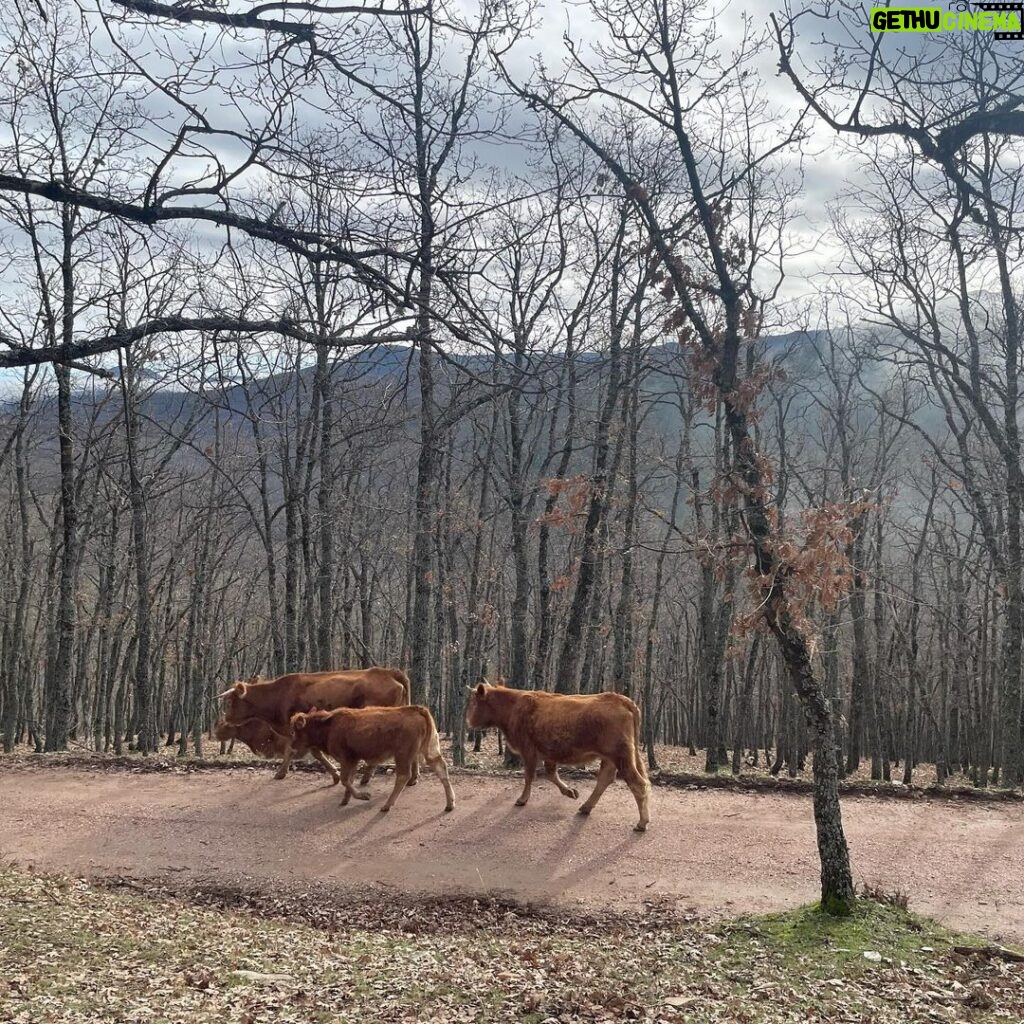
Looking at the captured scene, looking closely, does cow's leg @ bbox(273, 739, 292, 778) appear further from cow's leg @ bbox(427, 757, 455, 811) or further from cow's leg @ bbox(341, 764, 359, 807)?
cow's leg @ bbox(427, 757, 455, 811)

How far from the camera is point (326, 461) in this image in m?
21.4

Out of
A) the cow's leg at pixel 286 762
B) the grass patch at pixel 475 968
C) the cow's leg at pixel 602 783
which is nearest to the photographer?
the grass patch at pixel 475 968

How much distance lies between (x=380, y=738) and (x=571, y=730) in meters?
2.61

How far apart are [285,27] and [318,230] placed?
120 cm

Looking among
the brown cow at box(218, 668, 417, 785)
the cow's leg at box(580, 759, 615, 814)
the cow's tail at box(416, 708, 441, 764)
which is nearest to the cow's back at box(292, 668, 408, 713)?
the brown cow at box(218, 668, 417, 785)

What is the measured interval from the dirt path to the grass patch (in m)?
1.18

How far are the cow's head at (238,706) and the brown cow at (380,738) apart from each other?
1.94m

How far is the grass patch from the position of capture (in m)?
6.26

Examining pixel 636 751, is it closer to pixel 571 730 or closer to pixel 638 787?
pixel 638 787

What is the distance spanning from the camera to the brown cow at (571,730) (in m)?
12.2

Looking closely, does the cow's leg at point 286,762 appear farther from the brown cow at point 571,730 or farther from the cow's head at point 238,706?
the brown cow at point 571,730

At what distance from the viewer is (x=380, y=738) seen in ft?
42.4

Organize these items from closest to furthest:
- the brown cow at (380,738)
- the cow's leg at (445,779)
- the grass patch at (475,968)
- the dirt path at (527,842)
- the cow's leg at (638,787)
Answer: the grass patch at (475,968), the dirt path at (527,842), the cow's leg at (638,787), the brown cow at (380,738), the cow's leg at (445,779)

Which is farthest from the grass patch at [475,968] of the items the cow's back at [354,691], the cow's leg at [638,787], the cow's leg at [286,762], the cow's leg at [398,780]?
the cow's leg at [286,762]
